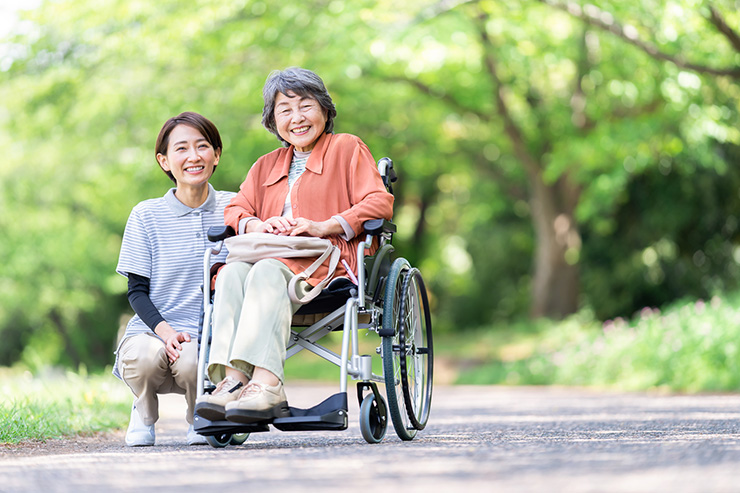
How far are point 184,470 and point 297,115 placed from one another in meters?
1.81

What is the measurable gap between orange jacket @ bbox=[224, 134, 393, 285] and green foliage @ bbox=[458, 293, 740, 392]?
19.0 feet

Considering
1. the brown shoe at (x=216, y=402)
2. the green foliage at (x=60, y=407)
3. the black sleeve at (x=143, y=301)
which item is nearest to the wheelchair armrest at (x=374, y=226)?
the brown shoe at (x=216, y=402)

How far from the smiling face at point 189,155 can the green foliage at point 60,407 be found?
4.37 ft

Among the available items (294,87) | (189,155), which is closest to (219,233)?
(189,155)

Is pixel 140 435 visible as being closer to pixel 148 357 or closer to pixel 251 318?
pixel 148 357

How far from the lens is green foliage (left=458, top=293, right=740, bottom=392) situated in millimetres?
9586

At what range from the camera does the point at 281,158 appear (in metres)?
4.54

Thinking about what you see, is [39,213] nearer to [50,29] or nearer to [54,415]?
[50,29]

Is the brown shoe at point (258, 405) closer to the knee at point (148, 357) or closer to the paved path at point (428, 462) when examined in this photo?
the paved path at point (428, 462)

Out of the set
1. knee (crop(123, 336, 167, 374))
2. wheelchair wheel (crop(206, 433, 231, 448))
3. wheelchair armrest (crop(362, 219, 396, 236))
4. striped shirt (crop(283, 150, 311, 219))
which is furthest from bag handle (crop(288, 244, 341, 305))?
knee (crop(123, 336, 167, 374))

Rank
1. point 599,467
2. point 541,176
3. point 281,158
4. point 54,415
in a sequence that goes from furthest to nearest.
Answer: point 541,176
point 54,415
point 281,158
point 599,467

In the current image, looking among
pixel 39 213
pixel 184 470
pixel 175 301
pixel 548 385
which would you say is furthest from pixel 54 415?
pixel 39 213

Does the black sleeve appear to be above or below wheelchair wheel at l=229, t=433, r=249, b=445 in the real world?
above

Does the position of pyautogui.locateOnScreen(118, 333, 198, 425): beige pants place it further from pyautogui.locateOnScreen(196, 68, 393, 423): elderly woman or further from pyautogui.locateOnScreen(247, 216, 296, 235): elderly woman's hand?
pyautogui.locateOnScreen(247, 216, 296, 235): elderly woman's hand
